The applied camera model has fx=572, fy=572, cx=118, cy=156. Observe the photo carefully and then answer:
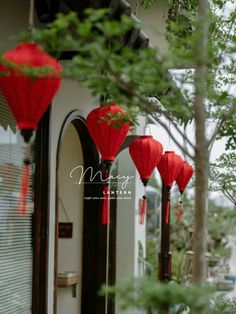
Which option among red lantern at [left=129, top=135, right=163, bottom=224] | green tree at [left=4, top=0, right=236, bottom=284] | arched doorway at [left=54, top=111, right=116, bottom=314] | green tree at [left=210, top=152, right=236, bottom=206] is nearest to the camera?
green tree at [left=4, top=0, right=236, bottom=284]

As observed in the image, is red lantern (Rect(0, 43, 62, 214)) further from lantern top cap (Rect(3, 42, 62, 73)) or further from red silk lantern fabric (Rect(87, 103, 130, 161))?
red silk lantern fabric (Rect(87, 103, 130, 161))

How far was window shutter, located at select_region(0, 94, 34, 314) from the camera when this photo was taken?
128 inches

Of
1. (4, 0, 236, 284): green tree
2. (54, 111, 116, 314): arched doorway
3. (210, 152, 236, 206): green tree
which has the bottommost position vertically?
(54, 111, 116, 314): arched doorway

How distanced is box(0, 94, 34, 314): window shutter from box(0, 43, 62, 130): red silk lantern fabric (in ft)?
3.66

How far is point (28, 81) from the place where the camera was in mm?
2080

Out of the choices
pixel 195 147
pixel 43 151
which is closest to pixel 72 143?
pixel 43 151

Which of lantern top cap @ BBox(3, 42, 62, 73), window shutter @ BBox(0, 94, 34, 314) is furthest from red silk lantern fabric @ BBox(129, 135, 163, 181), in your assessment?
lantern top cap @ BBox(3, 42, 62, 73)

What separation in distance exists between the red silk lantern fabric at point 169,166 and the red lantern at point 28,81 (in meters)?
2.23

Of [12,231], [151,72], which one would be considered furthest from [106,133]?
[151,72]

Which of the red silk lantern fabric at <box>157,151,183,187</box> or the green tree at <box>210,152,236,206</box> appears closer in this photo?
the green tree at <box>210,152,236,206</box>

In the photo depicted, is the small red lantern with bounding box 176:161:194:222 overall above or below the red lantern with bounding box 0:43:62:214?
below

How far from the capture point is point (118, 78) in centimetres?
189

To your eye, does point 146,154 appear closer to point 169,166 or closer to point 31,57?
point 169,166

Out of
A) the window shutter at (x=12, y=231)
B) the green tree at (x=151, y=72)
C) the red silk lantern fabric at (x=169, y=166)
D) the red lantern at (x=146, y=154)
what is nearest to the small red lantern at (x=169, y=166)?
the red silk lantern fabric at (x=169, y=166)
